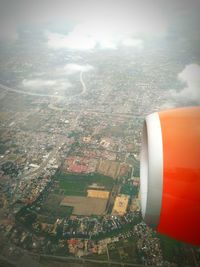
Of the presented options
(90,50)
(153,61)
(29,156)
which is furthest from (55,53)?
(29,156)

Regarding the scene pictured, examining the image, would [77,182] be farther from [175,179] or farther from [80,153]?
[175,179]

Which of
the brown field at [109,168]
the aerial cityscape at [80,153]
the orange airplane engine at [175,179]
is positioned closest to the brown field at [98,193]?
the aerial cityscape at [80,153]

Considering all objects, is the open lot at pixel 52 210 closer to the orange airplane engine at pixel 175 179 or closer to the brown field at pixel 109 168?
the brown field at pixel 109 168

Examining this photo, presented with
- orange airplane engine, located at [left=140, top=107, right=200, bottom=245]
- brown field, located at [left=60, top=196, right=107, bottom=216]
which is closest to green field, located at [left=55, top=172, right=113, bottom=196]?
brown field, located at [left=60, top=196, right=107, bottom=216]

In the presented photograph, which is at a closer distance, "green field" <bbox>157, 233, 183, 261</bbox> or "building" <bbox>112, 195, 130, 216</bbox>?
"green field" <bbox>157, 233, 183, 261</bbox>

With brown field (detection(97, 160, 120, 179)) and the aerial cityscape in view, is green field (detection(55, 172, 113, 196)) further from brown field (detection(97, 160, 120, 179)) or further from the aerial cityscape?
brown field (detection(97, 160, 120, 179))

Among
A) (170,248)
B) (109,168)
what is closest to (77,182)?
(109,168)
